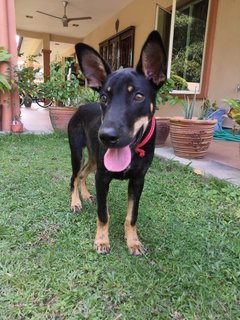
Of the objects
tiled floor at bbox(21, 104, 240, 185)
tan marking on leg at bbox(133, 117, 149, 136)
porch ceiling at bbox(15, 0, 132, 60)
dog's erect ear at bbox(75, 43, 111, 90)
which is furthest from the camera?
porch ceiling at bbox(15, 0, 132, 60)

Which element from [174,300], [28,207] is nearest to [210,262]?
[174,300]

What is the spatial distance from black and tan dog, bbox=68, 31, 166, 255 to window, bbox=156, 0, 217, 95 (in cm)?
482

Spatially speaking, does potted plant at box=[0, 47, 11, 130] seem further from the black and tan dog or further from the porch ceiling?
the porch ceiling

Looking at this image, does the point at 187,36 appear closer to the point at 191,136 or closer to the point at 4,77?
the point at 191,136

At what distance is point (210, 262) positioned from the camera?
6.04 feet

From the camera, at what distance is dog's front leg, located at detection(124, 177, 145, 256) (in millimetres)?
1941

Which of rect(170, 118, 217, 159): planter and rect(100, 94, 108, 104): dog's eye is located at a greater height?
rect(100, 94, 108, 104): dog's eye

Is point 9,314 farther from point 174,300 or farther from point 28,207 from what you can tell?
point 28,207

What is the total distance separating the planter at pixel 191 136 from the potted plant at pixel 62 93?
2.49 m

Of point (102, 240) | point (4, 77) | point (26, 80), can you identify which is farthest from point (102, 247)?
point (26, 80)

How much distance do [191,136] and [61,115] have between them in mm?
2929

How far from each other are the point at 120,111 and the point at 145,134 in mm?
355

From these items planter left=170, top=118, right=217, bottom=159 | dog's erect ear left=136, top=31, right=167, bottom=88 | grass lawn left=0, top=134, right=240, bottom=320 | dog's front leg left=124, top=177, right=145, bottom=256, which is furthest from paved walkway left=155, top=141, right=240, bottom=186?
dog's erect ear left=136, top=31, right=167, bottom=88

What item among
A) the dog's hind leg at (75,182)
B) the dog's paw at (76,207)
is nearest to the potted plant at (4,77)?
the dog's hind leg at (75,182)
